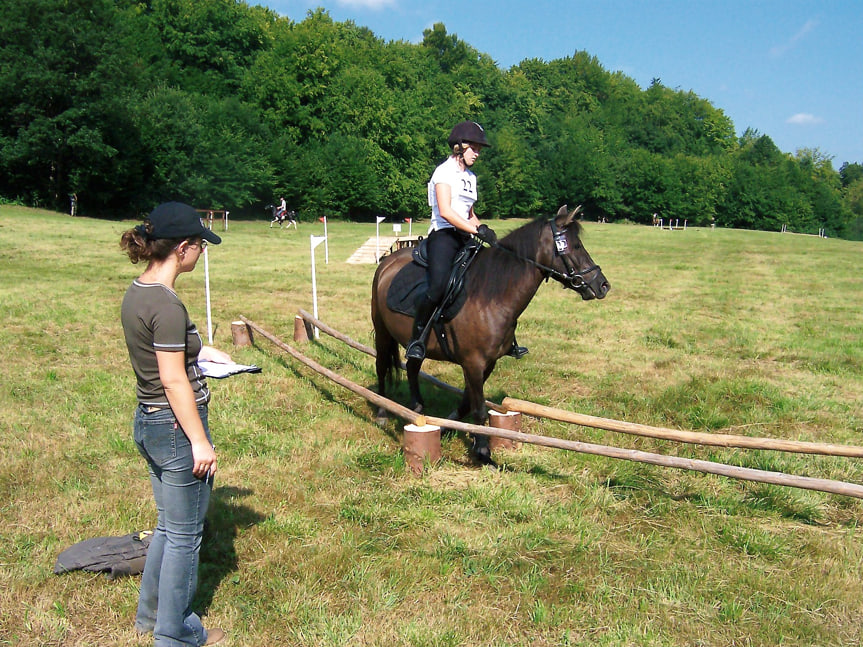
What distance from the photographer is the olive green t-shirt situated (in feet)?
9.41

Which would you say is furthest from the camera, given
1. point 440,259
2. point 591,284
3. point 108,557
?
point 440,259

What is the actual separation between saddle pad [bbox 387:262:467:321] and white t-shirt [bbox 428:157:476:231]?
0.53 metres

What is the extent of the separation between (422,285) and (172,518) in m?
3.54

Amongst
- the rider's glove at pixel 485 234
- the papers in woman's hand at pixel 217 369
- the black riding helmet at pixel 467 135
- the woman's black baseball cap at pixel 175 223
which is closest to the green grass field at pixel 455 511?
the papers in woman's hand at pixel 217 369

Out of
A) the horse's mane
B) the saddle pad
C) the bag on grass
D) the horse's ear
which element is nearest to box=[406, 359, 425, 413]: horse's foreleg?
the saddle pad

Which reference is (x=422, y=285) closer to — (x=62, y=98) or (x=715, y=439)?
(x=715, y=439)

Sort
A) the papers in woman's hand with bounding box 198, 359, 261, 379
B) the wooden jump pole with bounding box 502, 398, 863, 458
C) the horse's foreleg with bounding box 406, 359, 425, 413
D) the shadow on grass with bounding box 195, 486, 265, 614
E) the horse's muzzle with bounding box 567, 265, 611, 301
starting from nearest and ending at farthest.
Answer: the papers in woman's hand with bounding box 198, 359, 261, 379
the shadow on grass with bounding box 195, 486, 265, 614
the wooden jump pole with bounding box 502, 398, 863, 458
the horse's muzzle with bounding box 567, 265, 611, 301
the horse's foreleg with bounding box 406, 359, 425, 413

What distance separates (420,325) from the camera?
6.11m

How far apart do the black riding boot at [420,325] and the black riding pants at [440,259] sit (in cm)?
11

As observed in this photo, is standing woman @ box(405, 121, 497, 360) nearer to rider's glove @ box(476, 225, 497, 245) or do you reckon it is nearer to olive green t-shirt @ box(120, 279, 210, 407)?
rider's glove @ box(476, 225, 497, 245)

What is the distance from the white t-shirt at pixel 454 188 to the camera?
222 inches

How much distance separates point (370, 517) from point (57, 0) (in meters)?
40.9

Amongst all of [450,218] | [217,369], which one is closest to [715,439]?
[450,218]

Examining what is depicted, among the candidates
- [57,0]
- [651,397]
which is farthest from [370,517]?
[57,0]
